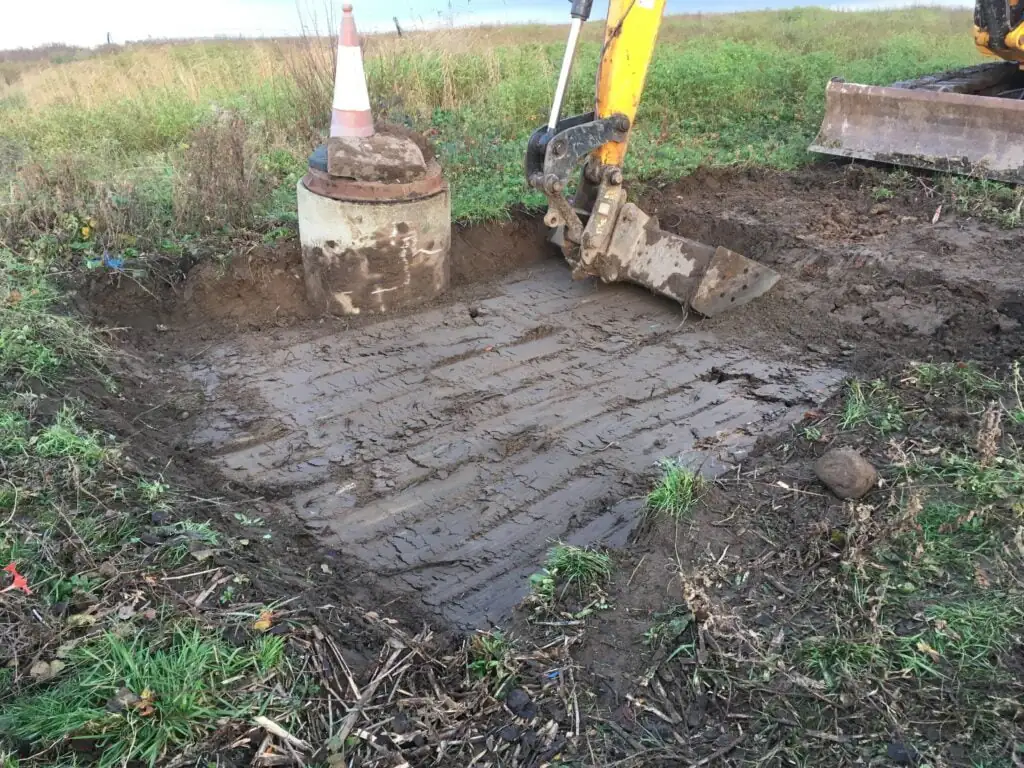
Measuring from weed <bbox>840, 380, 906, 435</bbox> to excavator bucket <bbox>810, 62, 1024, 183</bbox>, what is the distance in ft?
11.7

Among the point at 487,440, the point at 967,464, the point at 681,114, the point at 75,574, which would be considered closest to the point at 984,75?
the point at 681,114

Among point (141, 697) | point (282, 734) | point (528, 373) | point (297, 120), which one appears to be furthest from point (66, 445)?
point (297, 120)

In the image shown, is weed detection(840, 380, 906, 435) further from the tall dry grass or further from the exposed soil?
the tall dry grass

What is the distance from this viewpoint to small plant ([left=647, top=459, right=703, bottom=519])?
294cm

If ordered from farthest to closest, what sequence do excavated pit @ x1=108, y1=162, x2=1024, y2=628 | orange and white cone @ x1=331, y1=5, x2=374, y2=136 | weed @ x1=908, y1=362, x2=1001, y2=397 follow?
orange and white cone @ x1=331, y1=5, x2=374, y2=136
weed @ x1=908, y1=362, x2=1001, y2=397
excavated pit @ x1=108, y1=162, x2=1024, y2=628

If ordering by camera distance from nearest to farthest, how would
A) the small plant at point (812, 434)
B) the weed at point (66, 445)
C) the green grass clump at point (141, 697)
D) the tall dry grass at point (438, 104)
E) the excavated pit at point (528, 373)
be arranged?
the green grass clump at point (141, 697)
the weed at point (66, 445)
the excavated pit at point (528, 373)
the small plant at point (812, 434)
the tall dry grass at point (438, 104)

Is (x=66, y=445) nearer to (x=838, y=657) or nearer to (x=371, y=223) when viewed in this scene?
(x=371, y=223)

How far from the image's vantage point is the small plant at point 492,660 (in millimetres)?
2303

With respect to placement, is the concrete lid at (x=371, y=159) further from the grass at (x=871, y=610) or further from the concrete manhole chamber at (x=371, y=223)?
the grass at (x=871, y=610)

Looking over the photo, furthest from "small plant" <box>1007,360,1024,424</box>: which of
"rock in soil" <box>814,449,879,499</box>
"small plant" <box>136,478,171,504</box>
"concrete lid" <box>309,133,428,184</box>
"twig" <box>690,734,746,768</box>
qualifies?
"small plant" <box>136,478,171,504</box>

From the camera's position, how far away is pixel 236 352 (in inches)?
183

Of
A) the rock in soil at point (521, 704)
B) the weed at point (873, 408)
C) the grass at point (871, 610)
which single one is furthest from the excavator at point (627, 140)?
the rock in soil at point (521, 704)

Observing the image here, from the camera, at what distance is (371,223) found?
4.72 m

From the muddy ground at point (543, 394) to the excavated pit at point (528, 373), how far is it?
1cm
